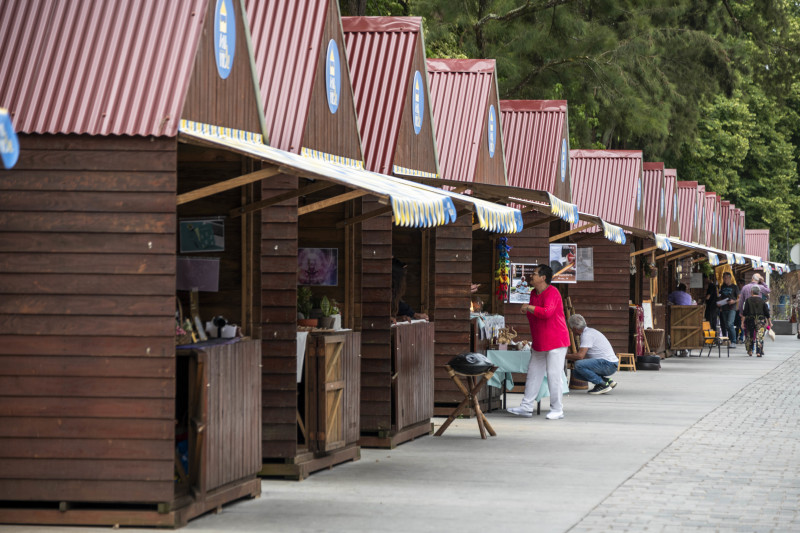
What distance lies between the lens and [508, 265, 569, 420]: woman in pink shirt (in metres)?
16.5

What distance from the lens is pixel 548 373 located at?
16797mm

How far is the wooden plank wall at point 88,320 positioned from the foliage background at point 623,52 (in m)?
16.3

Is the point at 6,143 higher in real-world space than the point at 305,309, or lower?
higher

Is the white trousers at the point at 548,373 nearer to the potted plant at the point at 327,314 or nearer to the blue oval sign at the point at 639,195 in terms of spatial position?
the potted plant at the point at 327,314

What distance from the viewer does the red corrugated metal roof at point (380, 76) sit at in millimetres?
16375

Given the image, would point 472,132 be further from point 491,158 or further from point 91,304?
point 91,304

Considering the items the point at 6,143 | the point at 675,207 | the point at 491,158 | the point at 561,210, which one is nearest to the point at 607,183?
the point at 675,207

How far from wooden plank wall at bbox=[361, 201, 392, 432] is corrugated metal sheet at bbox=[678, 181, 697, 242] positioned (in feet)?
105

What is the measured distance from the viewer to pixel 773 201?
69312mm

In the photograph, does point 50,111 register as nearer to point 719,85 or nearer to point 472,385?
point 472,385

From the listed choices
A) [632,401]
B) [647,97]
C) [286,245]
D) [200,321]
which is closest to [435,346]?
[632,401]

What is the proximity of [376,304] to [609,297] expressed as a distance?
1500 centimetres

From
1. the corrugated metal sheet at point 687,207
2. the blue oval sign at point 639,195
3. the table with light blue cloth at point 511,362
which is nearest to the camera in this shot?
the table with light blue cloth at point 511,362

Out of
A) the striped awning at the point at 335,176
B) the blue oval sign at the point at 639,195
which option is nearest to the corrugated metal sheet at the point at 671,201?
the blue oval sign at the point at 639,195
